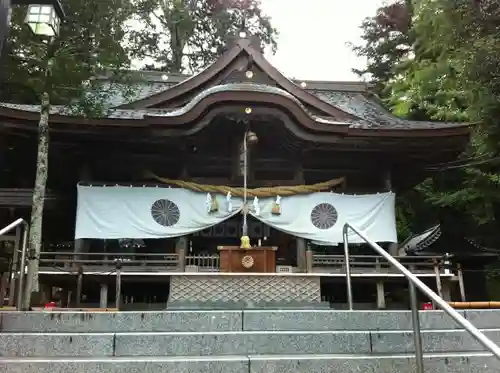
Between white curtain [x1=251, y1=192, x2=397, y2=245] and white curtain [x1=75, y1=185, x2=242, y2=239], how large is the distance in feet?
3.15

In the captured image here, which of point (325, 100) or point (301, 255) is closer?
point (301, 255)

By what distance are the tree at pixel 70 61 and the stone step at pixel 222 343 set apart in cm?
369

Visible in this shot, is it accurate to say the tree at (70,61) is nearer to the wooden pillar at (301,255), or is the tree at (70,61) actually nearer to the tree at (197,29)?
the wooden pillar at (301,255)

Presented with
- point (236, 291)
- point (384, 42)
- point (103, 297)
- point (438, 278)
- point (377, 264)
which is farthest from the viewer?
point (384, 42)

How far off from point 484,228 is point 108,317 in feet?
44.1

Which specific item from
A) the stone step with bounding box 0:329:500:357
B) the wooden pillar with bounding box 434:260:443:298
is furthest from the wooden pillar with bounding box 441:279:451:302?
the stone step with bounding box 0:329:500:357

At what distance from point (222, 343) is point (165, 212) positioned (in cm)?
618

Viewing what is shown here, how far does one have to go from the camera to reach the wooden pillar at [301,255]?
363 inches

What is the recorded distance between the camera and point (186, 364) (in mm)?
3277

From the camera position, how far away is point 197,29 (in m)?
24.5

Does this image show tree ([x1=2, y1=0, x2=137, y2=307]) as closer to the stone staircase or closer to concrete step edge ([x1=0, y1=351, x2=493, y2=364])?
the stone staircase

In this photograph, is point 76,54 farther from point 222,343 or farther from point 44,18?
point 222,343

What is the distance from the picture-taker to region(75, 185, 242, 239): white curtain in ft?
31.2

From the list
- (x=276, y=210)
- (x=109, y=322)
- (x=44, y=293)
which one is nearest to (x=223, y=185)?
(x=276, y=210)
